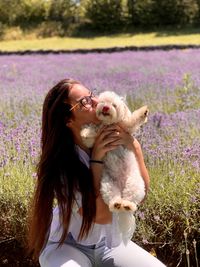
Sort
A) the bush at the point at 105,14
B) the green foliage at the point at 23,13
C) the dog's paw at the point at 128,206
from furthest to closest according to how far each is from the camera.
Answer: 1. the green foliage at the point at 23,13
2. the bush at the point at 105,14
3. the dog's paw at the point at 128,206

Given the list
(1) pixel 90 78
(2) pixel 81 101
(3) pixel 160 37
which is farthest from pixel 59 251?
(3) pixel 160 37

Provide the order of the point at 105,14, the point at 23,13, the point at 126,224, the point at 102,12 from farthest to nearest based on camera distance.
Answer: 1. the point at 23,13
2. the point at 102,12
3. the point at 105,14
4. the point at 126,224

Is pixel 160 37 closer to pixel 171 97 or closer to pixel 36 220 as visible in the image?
pixel 171 97

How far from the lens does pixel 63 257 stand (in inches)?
96.7

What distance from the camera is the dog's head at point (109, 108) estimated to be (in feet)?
7.92

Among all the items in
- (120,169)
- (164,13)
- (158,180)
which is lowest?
(164,13)

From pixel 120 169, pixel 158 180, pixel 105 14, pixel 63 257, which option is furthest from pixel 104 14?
pixel 63 257

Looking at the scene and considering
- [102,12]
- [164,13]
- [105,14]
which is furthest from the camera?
[102,12]

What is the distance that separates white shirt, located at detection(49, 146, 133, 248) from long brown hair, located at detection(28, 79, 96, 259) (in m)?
0.04

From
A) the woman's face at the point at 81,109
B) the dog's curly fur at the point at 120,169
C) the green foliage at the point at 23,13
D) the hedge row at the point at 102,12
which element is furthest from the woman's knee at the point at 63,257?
the green foliage at the point at 23,13

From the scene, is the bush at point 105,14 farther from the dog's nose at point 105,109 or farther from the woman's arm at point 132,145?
the dog's nose at point 105,109

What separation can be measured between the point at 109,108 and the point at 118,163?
263mm

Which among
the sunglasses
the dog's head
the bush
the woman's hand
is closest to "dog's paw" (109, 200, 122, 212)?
the woman's hand

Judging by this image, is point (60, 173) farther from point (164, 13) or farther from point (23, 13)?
point (23, 13)
